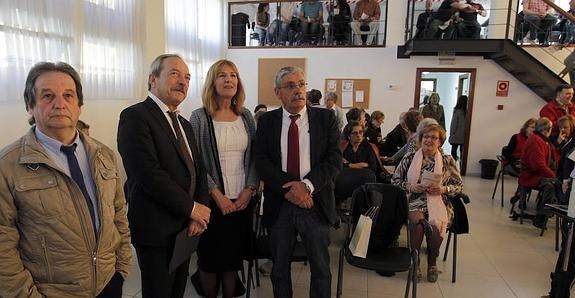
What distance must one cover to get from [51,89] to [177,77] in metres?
0.59

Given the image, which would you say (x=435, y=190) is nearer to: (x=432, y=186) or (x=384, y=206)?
Result: (x=432, y=186)

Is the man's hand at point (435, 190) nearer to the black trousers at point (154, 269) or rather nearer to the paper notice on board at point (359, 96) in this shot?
the black trousers at point (154, 269)

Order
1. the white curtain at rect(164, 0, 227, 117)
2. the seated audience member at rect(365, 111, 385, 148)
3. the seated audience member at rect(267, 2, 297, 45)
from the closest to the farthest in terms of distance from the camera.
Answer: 1. the seated audience member at rect(365, 111, 385, 148)
2. the white curtain at rect(164, 0, 227, 117)
3. the seated audience member at rect(267, 2, 297, 45)

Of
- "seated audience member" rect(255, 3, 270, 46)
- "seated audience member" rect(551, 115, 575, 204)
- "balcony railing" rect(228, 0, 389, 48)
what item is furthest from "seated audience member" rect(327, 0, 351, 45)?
"seated audience member" rect(551, 115, 575, 204)

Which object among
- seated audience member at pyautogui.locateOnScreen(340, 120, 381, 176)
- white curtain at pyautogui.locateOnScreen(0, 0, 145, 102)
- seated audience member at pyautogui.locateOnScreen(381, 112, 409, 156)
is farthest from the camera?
seated audience member at pyautogui.locateOnScreen(381, 112, 409, 156)

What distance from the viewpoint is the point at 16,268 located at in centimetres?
112

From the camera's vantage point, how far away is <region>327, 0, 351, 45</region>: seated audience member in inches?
300

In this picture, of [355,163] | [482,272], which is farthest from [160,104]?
[482,272]

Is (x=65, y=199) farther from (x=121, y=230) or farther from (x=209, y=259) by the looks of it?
(x=209, y=259)

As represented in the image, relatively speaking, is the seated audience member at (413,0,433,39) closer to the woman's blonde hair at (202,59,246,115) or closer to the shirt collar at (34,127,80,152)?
the woman's blonde hair at (202,59,246,115)

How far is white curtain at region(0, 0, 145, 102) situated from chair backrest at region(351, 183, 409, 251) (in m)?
2.91

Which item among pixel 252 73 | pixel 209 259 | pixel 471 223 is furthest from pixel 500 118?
pixel 209 259

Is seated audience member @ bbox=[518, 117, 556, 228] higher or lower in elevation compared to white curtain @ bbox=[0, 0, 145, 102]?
lower

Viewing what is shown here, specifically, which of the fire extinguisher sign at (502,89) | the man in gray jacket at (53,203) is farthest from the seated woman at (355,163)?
the fire extinguisher sign at (502,89)
